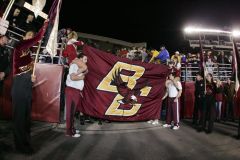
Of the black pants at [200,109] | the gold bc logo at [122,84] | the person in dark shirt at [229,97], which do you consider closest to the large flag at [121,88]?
the gold bc logo at [122,84]

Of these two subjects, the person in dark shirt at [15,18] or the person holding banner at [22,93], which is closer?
the person holding banner at [22,93]

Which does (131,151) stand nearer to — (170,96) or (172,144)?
(172,144)

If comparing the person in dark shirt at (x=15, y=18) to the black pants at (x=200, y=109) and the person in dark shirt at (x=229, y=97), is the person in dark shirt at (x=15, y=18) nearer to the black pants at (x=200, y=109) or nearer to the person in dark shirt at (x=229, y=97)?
the black pants at (x=200, y=109)

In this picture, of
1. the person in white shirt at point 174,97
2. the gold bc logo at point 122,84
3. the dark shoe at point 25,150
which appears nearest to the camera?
the dark shoe at point 25,150

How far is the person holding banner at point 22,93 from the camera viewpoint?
611 cm

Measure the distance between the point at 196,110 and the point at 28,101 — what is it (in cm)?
732

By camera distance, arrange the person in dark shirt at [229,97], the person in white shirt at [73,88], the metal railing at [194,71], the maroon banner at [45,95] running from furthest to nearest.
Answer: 1. the person in dark shirt at [229,97]
2. the metal railing at [194,71]
3. the maroon banner at [45,95]
4. the person in white shirt at [73,88]

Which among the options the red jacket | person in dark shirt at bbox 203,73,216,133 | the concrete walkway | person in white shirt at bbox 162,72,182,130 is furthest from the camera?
person in white shirt at bbox 162,72,182,130

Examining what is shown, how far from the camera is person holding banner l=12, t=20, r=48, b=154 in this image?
241 inches

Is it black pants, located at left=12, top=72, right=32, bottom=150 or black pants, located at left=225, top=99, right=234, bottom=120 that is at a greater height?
black pants, located at left=12, top=72, right=32, bottom=150

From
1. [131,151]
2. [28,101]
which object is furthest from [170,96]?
[28,101]

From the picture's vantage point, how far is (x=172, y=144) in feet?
26.2

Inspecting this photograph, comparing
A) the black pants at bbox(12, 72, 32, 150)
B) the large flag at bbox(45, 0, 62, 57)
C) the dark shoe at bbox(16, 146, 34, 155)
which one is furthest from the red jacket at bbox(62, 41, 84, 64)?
the dark shoe at bbox(16, 146, 34, 155)

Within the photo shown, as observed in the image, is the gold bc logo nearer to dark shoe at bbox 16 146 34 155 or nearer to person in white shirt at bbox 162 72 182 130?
person in white shirt at bbox 162 72 182 130
